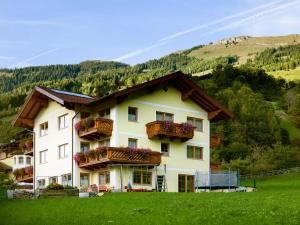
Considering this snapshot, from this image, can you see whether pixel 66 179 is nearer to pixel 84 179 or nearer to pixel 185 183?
pixel 84 179

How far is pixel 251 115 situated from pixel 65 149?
75.9 metres

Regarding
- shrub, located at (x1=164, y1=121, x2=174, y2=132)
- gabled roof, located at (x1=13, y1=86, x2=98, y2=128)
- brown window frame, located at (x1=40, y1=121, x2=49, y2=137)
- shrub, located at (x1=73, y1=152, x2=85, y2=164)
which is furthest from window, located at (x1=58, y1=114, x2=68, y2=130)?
shrub, located at (x1=164, y1=121, x2=174, y2=132)

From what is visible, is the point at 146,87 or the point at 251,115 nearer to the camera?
the point at 146,87

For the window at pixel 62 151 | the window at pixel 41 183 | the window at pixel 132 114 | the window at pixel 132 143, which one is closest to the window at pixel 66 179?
the window at pixel 62 151

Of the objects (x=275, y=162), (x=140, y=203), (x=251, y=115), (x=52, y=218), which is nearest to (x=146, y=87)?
(x=140, y=203)

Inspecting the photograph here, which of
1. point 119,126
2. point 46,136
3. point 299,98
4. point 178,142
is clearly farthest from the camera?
point 299,98

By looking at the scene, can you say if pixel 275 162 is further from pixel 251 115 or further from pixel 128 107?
pixel 128 107

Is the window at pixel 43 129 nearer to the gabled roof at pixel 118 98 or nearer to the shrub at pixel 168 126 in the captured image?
the gabled roof at pixel 118 98

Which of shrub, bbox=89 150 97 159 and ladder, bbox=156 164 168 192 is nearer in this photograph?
shrub, bbox=89 150 97 159

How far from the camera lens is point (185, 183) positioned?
171ft

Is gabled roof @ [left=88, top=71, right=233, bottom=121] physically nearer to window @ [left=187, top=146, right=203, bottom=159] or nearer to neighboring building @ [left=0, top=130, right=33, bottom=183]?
window @ [left=187, top=146, right=203, bottom=159]

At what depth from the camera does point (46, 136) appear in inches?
2249

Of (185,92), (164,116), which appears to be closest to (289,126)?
(185,92)

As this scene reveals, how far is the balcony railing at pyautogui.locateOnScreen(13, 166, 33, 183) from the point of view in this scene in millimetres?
59916
